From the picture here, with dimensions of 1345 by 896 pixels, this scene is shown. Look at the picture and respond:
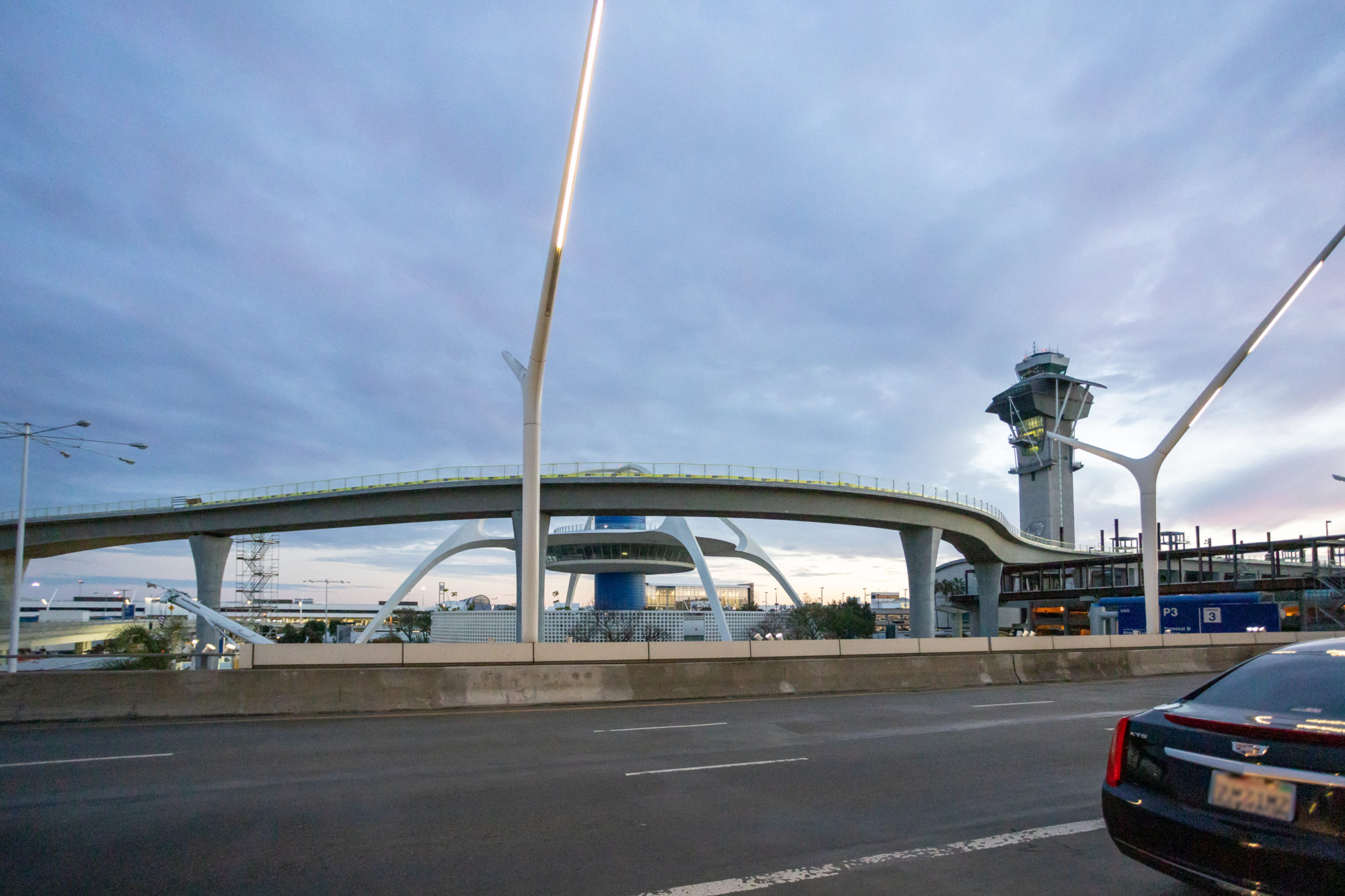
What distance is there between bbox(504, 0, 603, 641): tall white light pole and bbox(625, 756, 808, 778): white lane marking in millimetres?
6968

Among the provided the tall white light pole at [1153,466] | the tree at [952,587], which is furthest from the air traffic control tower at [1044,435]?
the tall white light pole at [1153,466]

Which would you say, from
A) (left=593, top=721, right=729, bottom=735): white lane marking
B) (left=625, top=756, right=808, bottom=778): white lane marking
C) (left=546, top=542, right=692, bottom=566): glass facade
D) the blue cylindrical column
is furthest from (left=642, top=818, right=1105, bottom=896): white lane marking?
the blue cylindrical column

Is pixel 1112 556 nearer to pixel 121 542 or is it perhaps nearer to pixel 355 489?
pixel 355 489

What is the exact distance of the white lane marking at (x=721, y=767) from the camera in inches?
345

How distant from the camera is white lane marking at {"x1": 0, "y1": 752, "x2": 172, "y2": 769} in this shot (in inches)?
370

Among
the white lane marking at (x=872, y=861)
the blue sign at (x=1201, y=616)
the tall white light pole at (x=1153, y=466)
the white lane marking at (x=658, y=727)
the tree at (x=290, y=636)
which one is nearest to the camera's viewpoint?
the white lane marking at (x=872, y=861)

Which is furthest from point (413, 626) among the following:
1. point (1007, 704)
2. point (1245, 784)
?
point (1245, 784)

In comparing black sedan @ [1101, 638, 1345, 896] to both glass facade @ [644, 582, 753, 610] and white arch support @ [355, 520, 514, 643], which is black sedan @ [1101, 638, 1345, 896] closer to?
white arch support @ [355, 520, 514, 643]

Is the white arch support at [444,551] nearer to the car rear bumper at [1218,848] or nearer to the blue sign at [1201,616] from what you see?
the blue sign at [1201,616]

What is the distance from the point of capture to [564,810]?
7105 mm

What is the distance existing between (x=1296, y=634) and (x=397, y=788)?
113 ft

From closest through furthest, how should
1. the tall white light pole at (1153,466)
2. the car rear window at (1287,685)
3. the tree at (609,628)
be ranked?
the car rear window at (1287,685)
the tall white light pole at (1153,466)
the tree at (609,628)

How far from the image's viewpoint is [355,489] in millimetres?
45438

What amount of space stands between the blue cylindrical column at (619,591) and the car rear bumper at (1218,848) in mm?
98883
